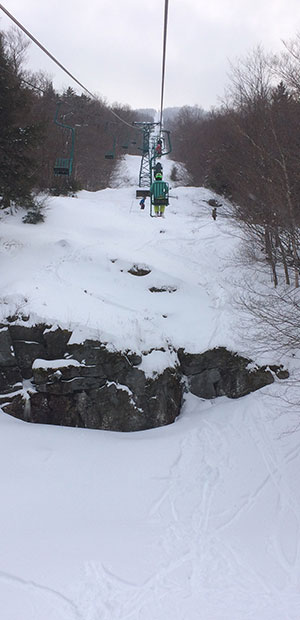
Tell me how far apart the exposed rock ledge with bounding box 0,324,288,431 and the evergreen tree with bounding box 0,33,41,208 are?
4.52 m

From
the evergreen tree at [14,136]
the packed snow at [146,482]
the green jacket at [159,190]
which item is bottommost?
the packed snow at [146,482]

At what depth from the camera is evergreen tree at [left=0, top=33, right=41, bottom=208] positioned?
9.62m

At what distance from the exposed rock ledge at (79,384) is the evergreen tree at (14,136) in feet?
14.8

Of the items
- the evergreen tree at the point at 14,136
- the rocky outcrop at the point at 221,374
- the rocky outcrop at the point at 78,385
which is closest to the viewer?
the rocky outcrop at the point at 78,385

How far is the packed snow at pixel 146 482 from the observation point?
4391 mm

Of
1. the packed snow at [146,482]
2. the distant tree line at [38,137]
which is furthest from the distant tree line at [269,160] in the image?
the distant tree line at [38,137]

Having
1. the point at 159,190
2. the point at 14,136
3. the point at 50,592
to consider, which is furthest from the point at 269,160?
the point at 50,592

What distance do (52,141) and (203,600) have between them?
24.3 metres

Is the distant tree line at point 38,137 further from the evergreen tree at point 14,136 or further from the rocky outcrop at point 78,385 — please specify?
the rocky outcrop at point 78,385

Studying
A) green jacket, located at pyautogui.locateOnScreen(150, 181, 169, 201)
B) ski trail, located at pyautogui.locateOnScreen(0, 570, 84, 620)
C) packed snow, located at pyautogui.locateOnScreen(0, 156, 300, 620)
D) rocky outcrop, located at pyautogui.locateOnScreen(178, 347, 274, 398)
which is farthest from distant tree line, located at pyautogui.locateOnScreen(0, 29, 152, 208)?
ski trail, located at pyautogui.locateOnScreen(0, 570, 84, 620)

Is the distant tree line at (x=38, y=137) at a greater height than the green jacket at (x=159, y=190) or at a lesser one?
greater

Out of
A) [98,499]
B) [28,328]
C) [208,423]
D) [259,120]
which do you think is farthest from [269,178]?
[98,499]

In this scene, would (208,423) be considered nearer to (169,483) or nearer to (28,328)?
(169,483)

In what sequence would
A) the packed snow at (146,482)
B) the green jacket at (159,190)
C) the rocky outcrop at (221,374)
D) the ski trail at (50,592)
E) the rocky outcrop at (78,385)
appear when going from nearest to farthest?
the ski trail at (50,592) → the packed snow at (146,482) → the rocky outcrop at (78,385) → the rocky outcrop at (221,374) → the green jacket at (159,190)
